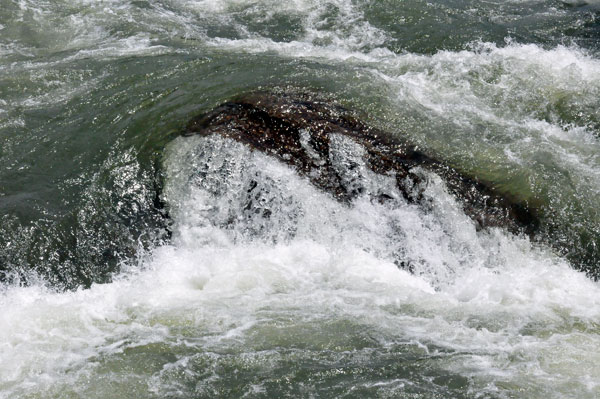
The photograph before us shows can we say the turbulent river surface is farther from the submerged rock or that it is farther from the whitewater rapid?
the submerged rock

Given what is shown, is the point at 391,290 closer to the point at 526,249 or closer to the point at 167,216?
the point at 526,249

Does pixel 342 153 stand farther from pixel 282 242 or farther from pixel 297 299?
pixel 297 299

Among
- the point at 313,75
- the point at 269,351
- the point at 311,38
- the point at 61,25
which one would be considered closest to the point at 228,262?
the point at 269,351

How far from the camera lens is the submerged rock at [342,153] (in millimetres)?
6285

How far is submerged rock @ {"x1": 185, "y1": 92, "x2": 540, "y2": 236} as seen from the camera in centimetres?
629

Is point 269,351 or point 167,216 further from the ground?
point 167,216

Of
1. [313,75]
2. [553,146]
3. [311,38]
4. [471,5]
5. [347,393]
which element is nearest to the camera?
[347,393]

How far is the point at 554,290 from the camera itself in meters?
5.70

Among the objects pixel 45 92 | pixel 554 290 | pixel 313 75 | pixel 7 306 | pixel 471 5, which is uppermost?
pixel 471 5

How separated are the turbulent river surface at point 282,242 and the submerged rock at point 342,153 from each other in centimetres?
13

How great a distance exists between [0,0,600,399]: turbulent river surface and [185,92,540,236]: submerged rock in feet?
0.42

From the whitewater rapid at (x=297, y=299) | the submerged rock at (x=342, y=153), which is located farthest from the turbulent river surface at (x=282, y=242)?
the submerged rock at (x=342, y=153)

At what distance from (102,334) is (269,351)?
1.42 metres

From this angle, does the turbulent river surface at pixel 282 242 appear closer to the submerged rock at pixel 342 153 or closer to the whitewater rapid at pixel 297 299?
the whitewater rapid at pixel 297 299
